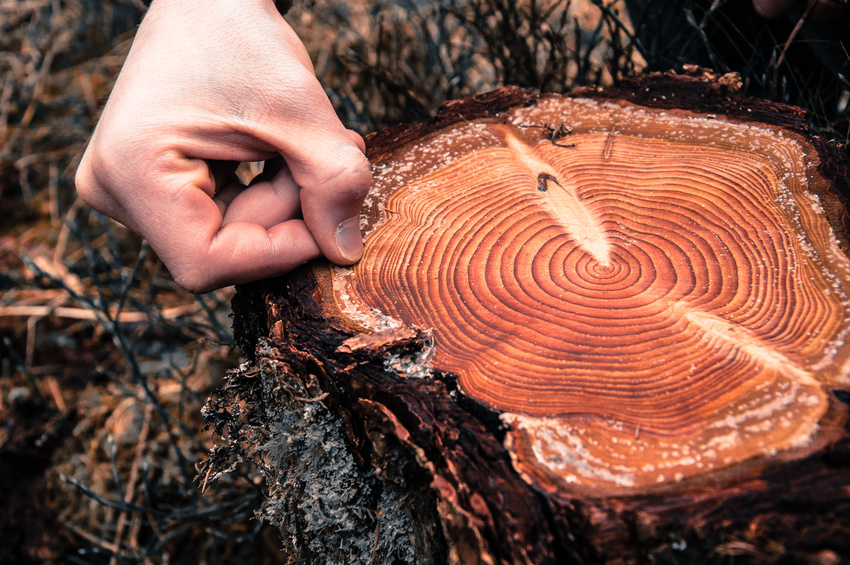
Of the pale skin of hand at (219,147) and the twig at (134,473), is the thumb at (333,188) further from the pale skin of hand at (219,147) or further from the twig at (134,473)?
the twig at (134,473)

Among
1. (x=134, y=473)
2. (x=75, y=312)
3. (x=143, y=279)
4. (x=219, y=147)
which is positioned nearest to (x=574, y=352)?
(x=219, y=147)

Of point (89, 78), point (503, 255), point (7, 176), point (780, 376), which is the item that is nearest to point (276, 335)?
point (503, 255)

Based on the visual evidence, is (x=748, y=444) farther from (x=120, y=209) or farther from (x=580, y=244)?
(x=120, y=209)

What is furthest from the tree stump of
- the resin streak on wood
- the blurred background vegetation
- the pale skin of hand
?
the blurred background vegetation

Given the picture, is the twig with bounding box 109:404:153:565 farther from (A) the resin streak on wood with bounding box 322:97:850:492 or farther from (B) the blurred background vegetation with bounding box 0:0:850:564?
(A) the resin streak on wood with bounding box 322:97:850:492

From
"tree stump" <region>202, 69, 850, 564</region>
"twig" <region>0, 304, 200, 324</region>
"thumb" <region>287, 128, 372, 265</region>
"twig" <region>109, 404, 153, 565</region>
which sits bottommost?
"twig" <region>109, 404, 153, 565</region>

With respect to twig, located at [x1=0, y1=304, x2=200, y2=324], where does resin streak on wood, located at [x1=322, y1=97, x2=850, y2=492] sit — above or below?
above

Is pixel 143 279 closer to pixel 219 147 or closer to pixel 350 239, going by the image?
pixel 219 147
